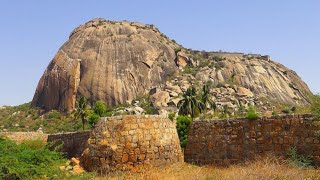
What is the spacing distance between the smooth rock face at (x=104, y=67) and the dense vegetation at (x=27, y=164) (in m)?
57.2

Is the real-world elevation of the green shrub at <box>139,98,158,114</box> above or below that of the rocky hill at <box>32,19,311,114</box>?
below

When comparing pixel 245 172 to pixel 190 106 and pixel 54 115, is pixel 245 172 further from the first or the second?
pixel 54 115

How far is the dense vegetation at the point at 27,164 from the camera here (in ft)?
39.6

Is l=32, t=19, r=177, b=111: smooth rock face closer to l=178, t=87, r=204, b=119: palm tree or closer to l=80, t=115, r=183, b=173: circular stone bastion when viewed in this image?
l=178, t=87, r=204, b=119: palm tree

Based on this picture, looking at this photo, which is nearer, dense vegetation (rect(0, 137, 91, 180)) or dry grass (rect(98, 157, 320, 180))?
dense vegetation (rect(0, 137, 91, 180))

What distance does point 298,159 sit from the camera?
637 inches

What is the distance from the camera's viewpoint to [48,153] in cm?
1445

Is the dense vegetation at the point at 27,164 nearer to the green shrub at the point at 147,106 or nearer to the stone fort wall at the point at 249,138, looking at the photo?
the stone fort wall at the point at 249,138

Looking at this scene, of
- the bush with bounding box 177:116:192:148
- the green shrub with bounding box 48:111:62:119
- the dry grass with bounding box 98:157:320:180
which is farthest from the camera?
the green shrub with bounding box 48:111:62:119

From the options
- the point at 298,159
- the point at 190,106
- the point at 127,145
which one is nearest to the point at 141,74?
the point at 190,106

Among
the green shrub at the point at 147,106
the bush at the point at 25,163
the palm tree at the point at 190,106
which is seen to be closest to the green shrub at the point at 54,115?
the green shrub at the point at 147,106

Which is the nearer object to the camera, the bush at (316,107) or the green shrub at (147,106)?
the bush at (316,107)

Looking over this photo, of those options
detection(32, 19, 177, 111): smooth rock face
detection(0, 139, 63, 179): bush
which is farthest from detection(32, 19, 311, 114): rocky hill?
detection(0, 139, 63, 179): bush

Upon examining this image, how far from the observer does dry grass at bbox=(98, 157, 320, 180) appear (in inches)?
509
